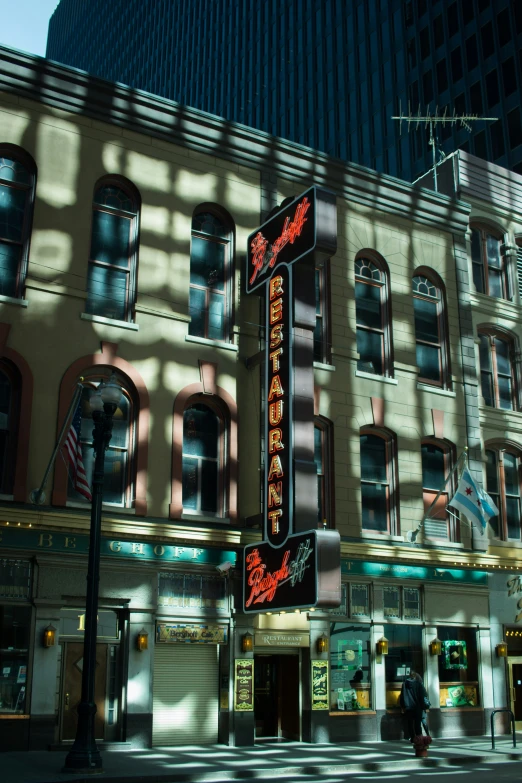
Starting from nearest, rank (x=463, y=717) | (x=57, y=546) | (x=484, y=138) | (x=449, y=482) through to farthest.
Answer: (x=57, y=546) < (x=463, y=717) < (x=449, y=482) < (x=484, y=138)

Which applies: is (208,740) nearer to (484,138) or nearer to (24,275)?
(24,275)

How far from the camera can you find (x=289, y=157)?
2608 centimetres

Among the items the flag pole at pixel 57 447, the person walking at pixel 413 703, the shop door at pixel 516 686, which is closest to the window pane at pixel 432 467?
the shop door at pixel 516 686

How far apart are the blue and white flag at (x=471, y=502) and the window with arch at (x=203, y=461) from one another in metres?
6.30

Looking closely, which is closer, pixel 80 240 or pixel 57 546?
pixel 57 546

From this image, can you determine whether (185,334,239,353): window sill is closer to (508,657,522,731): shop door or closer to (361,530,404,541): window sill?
(361,530,404,541): window sill

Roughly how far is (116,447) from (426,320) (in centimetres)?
1133

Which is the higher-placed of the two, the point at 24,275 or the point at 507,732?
the point at 24,275

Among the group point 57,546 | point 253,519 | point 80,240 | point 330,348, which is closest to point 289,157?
point 330,348

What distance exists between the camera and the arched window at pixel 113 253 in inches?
883

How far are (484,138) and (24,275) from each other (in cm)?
4978

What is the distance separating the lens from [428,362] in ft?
91.8

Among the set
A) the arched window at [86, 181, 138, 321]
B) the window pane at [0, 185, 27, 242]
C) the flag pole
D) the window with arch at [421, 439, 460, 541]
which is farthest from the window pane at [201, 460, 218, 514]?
the window pane at [0, 185, 27, 242]

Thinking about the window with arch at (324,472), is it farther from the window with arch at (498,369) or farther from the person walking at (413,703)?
the window with arch at (498,369)
